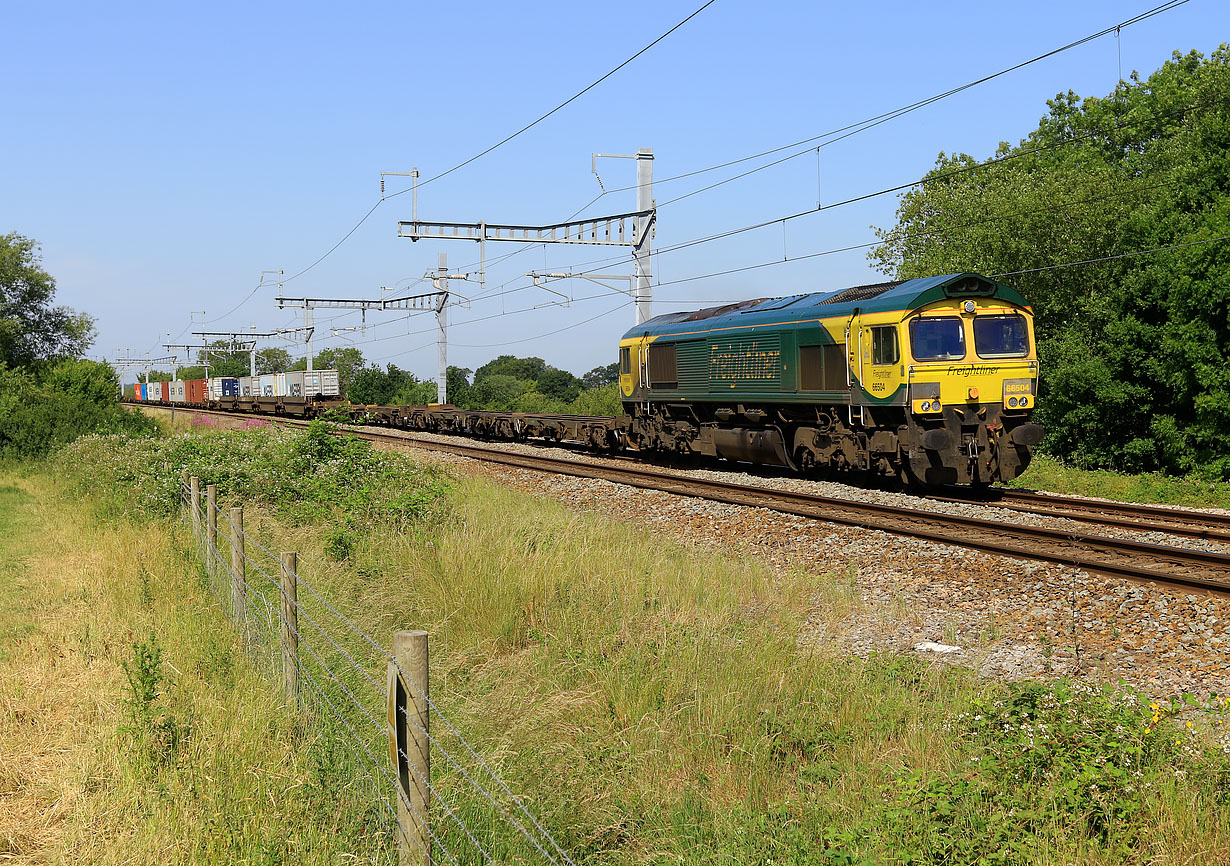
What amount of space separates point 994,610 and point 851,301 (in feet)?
32.9

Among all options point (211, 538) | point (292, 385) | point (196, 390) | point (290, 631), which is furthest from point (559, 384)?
point (290, 631)

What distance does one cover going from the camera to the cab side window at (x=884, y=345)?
54.7 feet

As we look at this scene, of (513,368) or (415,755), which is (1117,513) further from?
(513,368)

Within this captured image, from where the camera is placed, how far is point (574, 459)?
25891 millimetres

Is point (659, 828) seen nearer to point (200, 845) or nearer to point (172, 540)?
point (200, 845)

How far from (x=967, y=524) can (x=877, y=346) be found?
4579 mm

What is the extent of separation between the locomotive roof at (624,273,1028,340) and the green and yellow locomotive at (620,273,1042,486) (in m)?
0.03

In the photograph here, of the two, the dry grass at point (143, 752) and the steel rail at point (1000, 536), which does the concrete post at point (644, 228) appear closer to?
the steel rail at point (1000, 536)

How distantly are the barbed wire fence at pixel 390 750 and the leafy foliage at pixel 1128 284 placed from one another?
80.0ft

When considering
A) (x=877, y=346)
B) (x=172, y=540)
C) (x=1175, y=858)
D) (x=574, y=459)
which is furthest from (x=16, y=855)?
(x=574, y=459)

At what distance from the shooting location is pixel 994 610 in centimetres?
935

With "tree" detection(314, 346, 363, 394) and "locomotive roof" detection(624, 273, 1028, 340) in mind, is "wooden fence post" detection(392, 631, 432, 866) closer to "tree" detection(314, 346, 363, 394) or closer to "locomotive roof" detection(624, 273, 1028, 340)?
"locomotive roof" detection(624, 273, 1028, 340)

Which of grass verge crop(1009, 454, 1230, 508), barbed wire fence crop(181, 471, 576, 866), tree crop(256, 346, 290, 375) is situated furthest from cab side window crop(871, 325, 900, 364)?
tree crop(256, 346, 290, 375)

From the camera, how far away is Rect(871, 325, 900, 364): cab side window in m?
16.7
